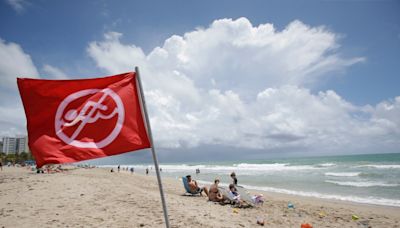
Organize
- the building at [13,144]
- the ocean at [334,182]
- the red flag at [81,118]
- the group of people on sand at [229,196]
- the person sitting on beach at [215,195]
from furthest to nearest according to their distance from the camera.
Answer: the building at [13,144], the ocean at [334,182], the person sitting on beach at [215,195], the group of people on sand at [229,196], the red flag at [81,118]

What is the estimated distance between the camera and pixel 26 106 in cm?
350

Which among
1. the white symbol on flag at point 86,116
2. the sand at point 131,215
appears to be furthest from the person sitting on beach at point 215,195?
the white symbol on flag at point 86,116

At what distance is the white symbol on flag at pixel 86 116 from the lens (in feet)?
11.8

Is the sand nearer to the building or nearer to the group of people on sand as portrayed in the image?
the group of people on sand

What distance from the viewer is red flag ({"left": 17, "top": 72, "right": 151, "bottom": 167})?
3.50m

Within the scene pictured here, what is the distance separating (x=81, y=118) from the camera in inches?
144

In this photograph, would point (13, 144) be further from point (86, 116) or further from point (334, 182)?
point (86, 116)

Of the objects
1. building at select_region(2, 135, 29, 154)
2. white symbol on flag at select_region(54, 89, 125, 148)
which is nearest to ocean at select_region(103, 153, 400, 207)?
white symbol on flag at select_region(54, 89, 125, 148)

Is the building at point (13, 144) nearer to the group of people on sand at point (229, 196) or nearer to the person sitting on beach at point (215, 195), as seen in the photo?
the person sitting on beach at point (215, 195)

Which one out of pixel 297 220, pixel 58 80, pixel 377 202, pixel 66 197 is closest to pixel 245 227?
pixel 297 220

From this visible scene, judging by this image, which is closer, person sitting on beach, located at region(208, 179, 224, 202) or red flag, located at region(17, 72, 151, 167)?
red flag, located at region(17, 72, 151, 167)

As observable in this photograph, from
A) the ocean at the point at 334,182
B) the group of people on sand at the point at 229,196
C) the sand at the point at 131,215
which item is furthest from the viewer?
the ocean at the point at 334,182

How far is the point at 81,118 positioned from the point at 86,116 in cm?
7

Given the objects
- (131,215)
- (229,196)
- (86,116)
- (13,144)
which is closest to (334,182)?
(229,196)
